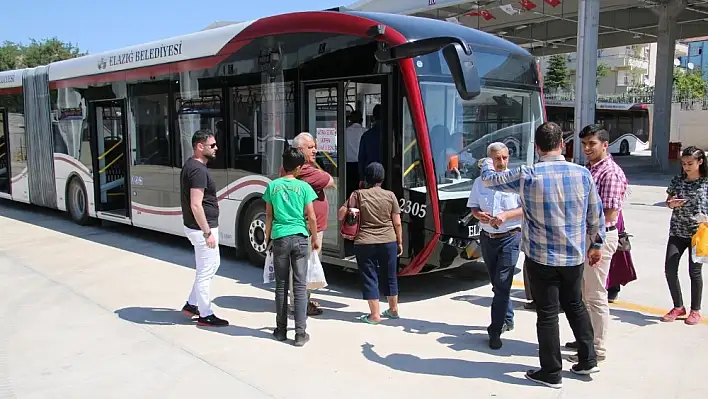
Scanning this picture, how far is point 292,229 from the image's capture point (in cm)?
529

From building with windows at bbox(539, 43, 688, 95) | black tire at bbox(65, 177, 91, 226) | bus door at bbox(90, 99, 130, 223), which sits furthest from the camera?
building with windows at bbox(539, 43, 688, 95)

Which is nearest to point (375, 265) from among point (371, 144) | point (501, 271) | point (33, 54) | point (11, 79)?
point (501, 271)

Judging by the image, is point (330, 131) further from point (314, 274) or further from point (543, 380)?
point (543, 380)

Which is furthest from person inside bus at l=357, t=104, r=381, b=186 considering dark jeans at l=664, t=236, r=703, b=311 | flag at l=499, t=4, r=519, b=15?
flag at l=499, t=4, r=519, b=15

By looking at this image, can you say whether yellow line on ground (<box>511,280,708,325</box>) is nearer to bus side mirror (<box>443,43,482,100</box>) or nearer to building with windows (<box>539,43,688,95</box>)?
bus side mirror (<box>443,43,482,100</box>)

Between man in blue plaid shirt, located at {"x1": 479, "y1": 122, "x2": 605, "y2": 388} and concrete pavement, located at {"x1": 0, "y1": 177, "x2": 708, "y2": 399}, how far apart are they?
0.30 metres

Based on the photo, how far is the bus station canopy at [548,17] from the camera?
73.3ft

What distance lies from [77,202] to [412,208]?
8352 mm

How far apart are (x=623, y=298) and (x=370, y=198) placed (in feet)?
10.4

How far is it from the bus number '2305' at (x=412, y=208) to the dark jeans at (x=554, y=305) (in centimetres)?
190

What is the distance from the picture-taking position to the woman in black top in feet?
18.6

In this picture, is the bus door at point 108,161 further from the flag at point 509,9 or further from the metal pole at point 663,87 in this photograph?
the metal pole at point 663,87

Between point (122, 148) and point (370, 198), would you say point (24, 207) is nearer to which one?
point (122, 148)

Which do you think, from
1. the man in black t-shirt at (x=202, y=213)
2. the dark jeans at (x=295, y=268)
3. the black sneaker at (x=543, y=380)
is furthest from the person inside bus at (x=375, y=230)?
the black sneaker at (x=543, y=380)
